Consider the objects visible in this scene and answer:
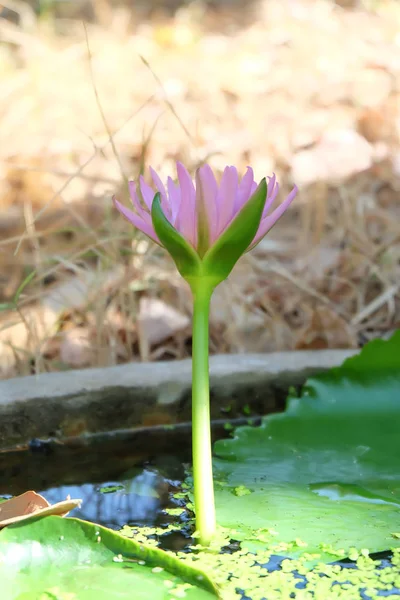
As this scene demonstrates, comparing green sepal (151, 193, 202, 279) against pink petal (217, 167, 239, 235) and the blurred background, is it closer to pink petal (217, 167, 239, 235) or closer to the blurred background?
pink petal (217, 167, 239, 235)

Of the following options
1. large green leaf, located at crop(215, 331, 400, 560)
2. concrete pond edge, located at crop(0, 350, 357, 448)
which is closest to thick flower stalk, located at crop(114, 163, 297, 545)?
large green leaf, located at crop(215, 331, 400, 560)

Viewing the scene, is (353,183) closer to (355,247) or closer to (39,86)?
(355,247)

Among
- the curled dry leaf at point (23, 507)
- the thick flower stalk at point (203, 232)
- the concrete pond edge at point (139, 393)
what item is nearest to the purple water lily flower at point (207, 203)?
the thick flower stalk at point (203, 232)

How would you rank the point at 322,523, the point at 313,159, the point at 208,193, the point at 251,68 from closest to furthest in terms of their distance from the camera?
the point at 208,193
the point at 322,523
the point at 313,159
the point at 251,68

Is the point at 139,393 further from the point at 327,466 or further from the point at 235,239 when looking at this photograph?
the point at 235,239

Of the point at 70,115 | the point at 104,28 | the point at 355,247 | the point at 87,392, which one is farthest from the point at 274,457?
the point at 104,28

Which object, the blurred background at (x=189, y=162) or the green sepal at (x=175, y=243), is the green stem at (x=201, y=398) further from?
A: the blurred background at (x=189, y=162)

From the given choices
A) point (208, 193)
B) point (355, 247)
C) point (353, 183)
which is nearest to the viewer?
point (208, 193)
